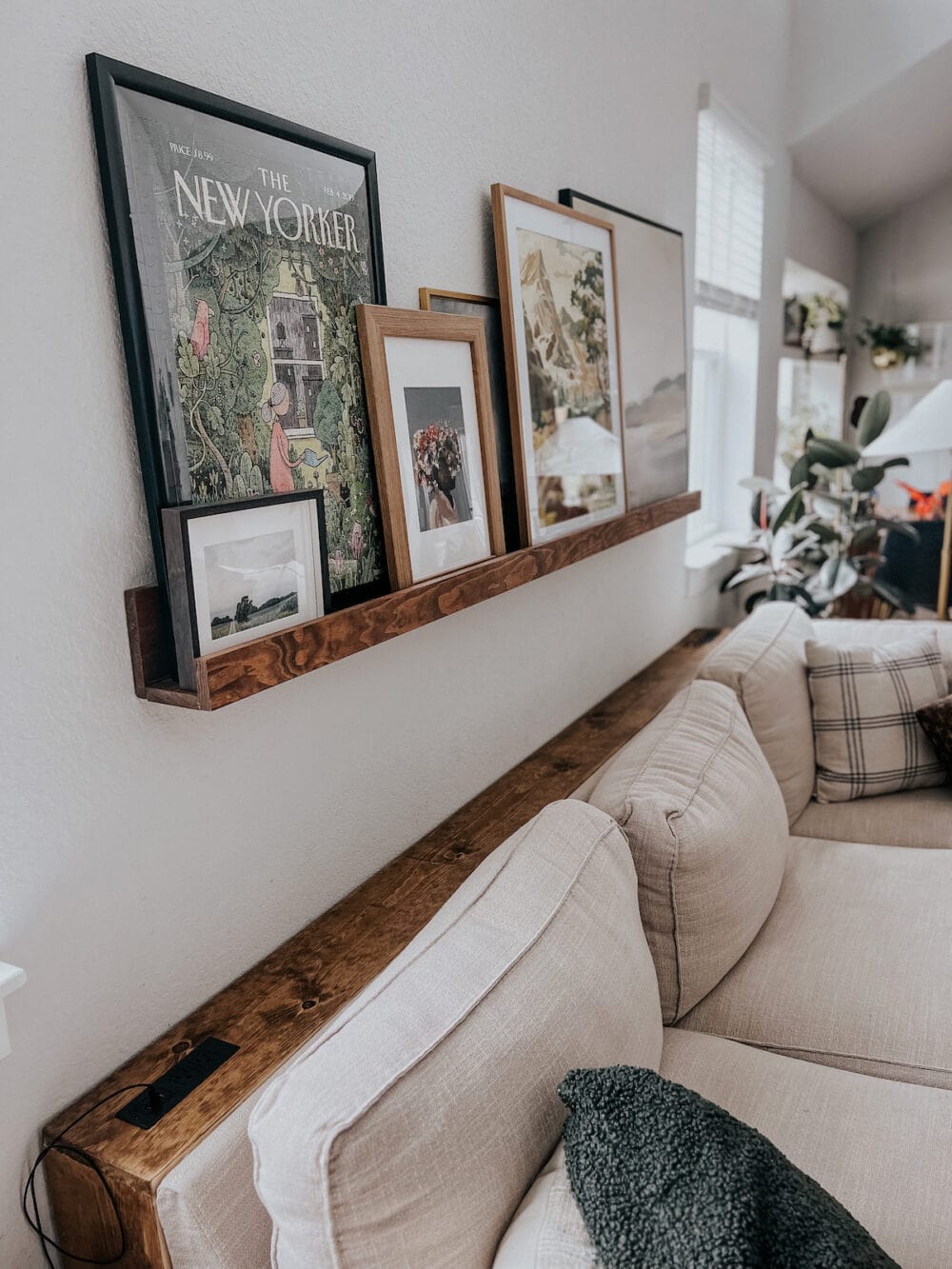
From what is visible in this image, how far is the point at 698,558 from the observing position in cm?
316

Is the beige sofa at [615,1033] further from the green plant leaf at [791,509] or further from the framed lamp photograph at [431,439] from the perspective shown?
the green plant leaf at [791,509]

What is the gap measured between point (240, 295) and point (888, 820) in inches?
Answer: 67.0

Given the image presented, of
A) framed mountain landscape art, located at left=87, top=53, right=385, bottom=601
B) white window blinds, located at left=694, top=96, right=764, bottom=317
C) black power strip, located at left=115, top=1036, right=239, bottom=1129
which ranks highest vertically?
white window blinds, located at left=694, top=96, right=764, bottom=317

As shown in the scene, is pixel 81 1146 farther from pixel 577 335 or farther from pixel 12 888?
pixel 577 335

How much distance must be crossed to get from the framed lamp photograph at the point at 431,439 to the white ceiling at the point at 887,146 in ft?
9.83

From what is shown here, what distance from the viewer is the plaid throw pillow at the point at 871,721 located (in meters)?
2.16

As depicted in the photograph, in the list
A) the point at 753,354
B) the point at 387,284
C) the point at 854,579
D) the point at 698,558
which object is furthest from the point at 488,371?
the point at 753,354

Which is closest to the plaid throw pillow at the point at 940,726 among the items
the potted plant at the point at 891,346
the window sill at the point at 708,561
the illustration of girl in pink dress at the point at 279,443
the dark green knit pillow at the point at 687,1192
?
the window sill at the point at 708,561

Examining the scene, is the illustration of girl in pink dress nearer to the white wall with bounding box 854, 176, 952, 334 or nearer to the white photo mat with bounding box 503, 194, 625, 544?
the white photo mat with bounding box 503, 194, 625, 544

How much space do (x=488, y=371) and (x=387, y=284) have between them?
25 cm

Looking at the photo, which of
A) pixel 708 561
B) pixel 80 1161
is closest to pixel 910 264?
pixel 708 561

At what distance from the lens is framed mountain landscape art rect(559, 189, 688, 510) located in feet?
7.18

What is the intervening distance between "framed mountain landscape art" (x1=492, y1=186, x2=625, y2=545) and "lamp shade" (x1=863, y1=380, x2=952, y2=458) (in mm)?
1322

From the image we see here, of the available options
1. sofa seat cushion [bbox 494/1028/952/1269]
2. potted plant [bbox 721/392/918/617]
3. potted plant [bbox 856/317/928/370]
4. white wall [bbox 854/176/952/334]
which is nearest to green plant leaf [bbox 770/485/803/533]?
potted plant [bbox 721/392/918/617]
